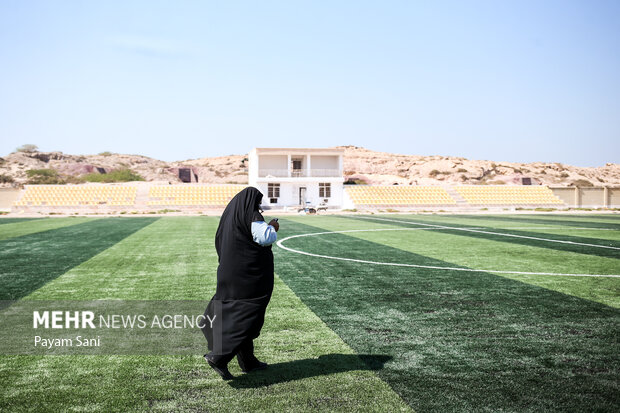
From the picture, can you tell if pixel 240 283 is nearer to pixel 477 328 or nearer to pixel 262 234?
pixel 262 234

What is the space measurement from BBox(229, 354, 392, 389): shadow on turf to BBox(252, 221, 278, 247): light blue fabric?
137cm

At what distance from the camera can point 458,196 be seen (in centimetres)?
5425

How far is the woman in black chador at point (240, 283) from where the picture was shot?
193 inches

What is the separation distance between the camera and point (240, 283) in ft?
16.4

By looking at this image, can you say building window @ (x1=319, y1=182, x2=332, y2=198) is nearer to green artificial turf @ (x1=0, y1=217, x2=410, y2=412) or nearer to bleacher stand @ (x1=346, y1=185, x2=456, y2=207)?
bleacher stand @ (x1=346, y1=185, x2=456, y2=207)

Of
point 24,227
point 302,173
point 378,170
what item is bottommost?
point 24,227

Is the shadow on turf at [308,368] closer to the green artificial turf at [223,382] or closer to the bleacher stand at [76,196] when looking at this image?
the green artificial turf at [223,382]

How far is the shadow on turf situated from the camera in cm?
496

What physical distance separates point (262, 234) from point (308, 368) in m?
1.56

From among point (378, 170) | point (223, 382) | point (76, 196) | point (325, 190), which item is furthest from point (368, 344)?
point (378, 170)

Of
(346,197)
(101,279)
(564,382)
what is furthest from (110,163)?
(564,382)

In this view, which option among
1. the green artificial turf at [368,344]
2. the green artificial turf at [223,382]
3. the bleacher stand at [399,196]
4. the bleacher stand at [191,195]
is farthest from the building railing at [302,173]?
the green artificial turf at [223,382]

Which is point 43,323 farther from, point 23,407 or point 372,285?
point 372,285

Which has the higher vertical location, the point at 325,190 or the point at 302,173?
the point at 302,173
